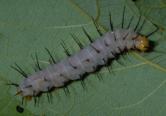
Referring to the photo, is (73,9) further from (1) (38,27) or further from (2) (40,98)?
(2) (40,98)

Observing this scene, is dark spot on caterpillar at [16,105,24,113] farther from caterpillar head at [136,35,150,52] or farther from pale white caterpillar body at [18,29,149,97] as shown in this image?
caterpillar head at [136,35,150,52]

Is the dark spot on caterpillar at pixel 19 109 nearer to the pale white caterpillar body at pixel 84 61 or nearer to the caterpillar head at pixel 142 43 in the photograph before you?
the pale white caterpillar body at pixel 84 61

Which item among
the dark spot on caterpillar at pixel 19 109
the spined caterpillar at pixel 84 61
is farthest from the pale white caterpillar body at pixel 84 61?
the dark spot on caterpillar at pixel 19 109

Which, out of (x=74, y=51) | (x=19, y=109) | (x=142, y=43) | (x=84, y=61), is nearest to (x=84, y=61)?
(x=84, y=61)

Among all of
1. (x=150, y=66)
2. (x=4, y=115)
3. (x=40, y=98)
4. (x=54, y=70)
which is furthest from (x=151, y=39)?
(x=4, y=115)

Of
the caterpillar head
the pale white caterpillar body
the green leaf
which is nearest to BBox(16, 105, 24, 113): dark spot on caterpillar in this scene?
the green leaf

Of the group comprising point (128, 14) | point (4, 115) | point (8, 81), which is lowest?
point (4, 115)

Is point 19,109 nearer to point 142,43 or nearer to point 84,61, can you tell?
point 84,61
